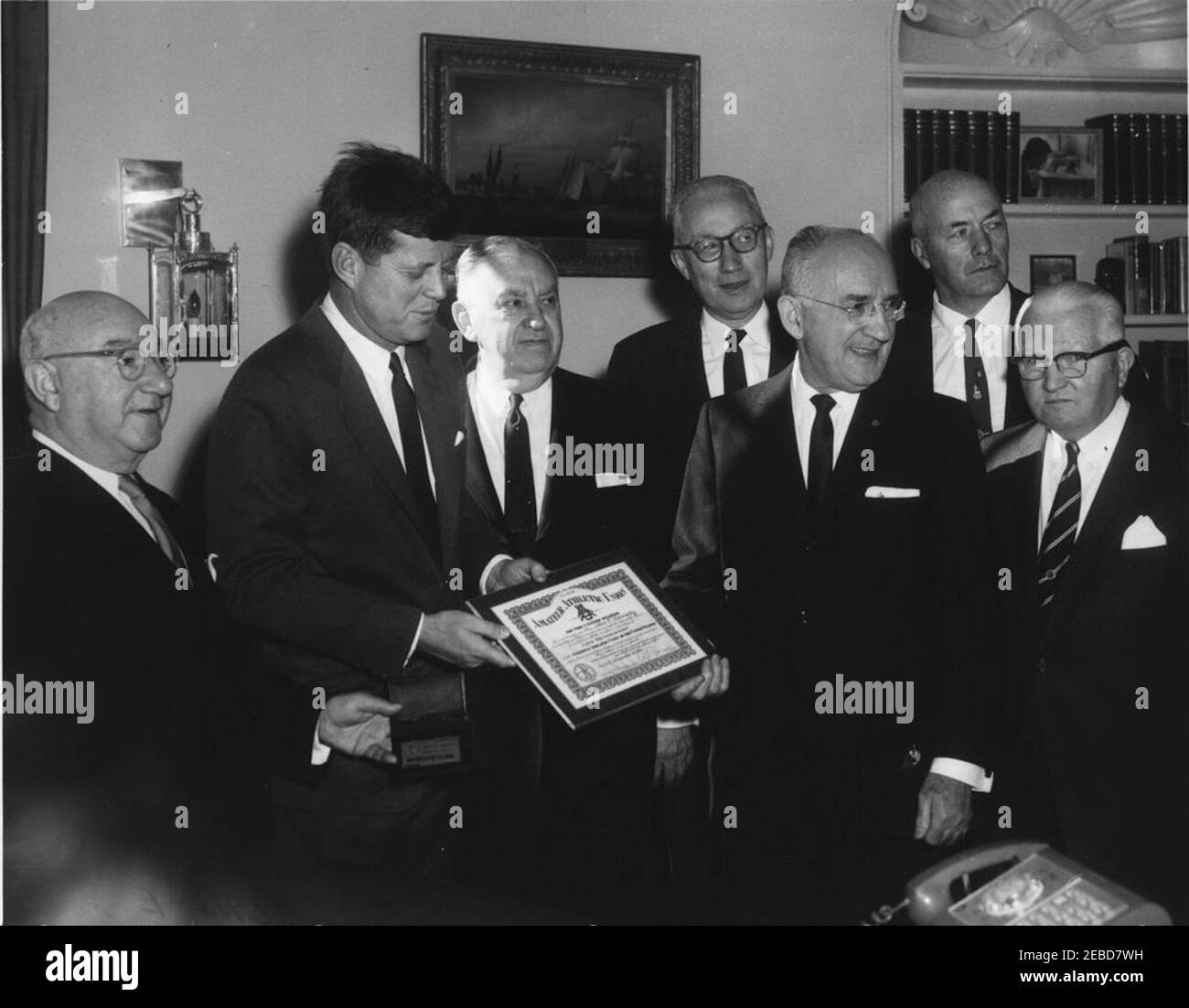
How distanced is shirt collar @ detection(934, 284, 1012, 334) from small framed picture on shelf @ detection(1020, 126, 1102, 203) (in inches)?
54.0

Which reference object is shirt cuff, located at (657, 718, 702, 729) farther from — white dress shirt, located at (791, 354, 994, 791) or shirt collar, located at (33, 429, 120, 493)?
shirt collar, located at (33, 429, 120, 493)

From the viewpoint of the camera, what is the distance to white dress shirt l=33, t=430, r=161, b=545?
251 cm

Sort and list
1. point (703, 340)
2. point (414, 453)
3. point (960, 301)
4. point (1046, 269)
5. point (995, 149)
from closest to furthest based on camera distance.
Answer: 1. point (414, 453)
2. point (703, 340)
3. point (960, 301)
4. point (995, 149)
5. point (1046, 269)

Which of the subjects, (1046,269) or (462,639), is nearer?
(462,639)

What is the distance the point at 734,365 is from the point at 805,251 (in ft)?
2.41

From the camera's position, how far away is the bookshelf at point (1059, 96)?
4770 mm

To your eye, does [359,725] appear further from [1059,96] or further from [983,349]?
[1059,96]

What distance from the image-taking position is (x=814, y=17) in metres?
4.84

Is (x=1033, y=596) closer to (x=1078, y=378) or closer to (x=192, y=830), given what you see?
(x=1078, y=378)

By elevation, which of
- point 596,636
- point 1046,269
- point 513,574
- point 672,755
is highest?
point 1046,269

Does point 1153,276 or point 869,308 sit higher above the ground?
point 1153,276

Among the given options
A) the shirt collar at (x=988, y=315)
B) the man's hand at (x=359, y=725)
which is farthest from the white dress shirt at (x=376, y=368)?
the shirt collar at (x=988, y=315)

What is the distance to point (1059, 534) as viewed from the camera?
2752mm

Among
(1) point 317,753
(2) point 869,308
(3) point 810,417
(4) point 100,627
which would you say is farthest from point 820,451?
(4) point 100,627
